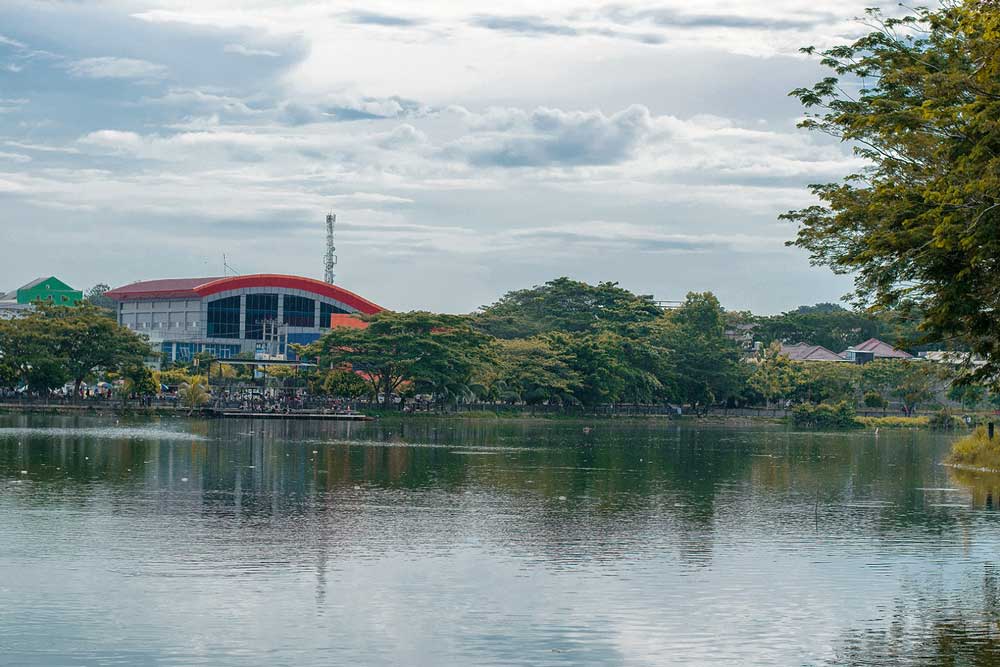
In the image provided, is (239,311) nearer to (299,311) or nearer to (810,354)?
(299,311)

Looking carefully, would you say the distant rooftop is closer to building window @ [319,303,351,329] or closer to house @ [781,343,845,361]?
house @ [781,343,845,361]

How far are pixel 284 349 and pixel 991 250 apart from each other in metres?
108

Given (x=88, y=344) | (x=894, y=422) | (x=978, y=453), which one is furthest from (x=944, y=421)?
(x=88, y=344)

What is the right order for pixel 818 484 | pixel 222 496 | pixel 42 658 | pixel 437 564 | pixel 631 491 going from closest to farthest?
pixel 42 658, pixel 437 564, pixel 222 496, pixel 631 491, pixel 818 484

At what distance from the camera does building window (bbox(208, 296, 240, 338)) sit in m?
125

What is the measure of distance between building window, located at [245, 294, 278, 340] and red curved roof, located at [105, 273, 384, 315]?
1318 millimetres

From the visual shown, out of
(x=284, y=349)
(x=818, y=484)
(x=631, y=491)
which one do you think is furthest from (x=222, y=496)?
(x=284, y=349)

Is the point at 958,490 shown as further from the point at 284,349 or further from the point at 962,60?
the point at 284,349

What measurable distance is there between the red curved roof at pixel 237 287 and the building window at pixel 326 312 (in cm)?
92

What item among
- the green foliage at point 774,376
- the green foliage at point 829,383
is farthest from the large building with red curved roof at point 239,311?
the green foliage at point 829,383

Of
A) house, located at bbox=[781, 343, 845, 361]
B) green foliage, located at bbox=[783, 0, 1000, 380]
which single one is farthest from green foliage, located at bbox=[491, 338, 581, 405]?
green foliage, located at bbox=[783, 0, 1000, 380]

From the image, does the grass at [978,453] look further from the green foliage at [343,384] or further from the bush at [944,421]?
the bush at [944,421]

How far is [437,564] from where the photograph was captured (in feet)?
77.1

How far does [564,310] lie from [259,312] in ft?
102
